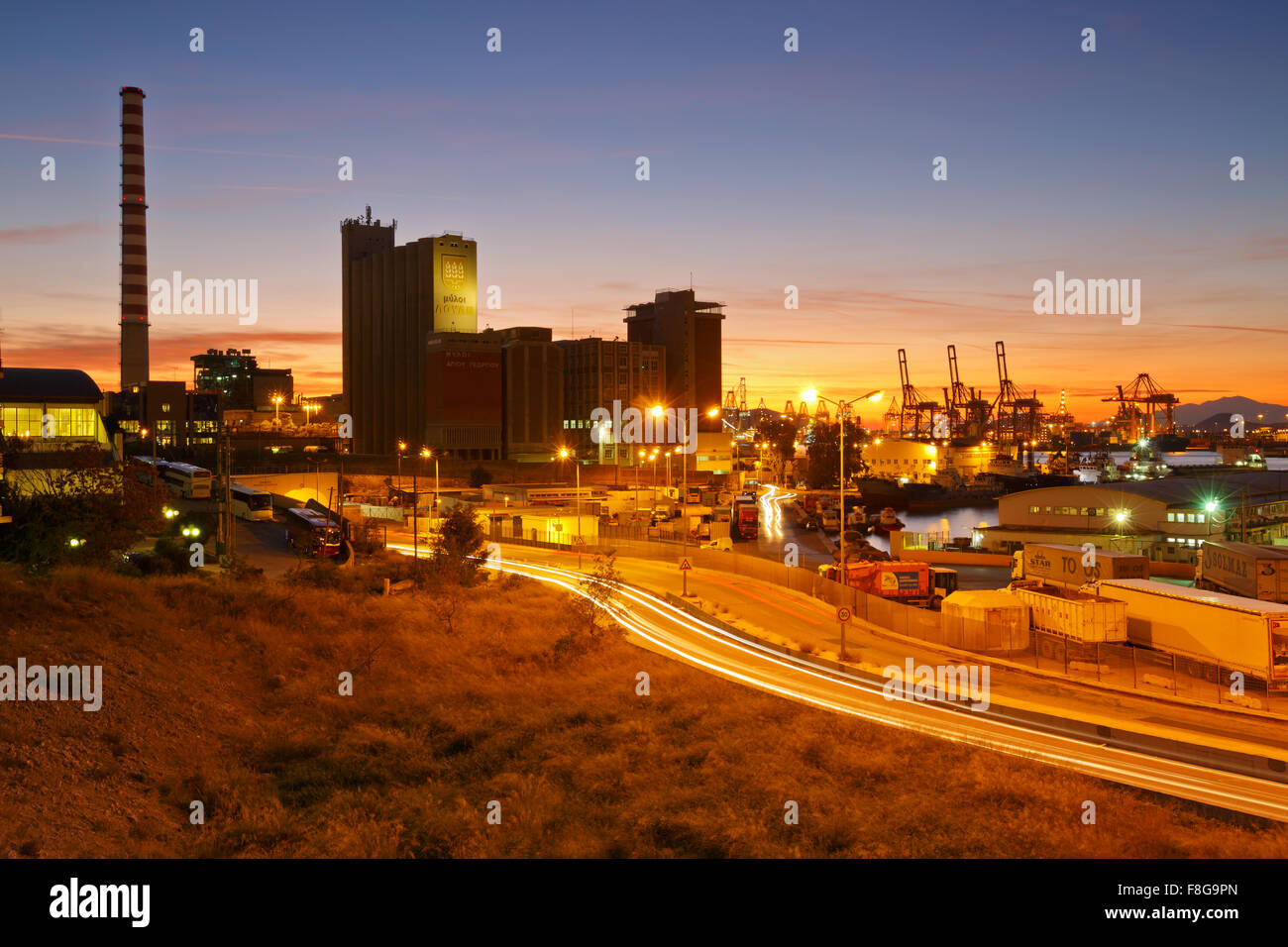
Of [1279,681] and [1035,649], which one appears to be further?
[1035,649]

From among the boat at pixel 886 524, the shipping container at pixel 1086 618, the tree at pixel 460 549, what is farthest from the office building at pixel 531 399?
the shipping container at pixel 1086 618

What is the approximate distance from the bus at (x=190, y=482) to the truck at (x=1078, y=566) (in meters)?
48.3

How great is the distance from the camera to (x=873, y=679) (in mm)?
22906

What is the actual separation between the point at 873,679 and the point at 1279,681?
11.1 meters

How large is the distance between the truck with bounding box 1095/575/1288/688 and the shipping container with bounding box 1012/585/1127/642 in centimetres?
59

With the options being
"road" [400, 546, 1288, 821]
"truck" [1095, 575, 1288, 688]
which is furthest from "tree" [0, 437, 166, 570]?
"truck" [1095, 575, 1288, 688]

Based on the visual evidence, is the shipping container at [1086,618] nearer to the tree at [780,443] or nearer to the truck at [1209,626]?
the truck at [1209,626]

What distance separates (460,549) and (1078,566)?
27.8 metres

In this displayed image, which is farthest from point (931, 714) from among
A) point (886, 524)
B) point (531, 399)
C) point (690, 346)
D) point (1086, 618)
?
point (690, 346)

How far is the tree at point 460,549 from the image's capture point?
34375mm

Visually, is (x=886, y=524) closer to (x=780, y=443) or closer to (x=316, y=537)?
(x=316, y=537)

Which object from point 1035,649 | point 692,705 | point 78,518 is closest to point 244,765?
point 692,705
